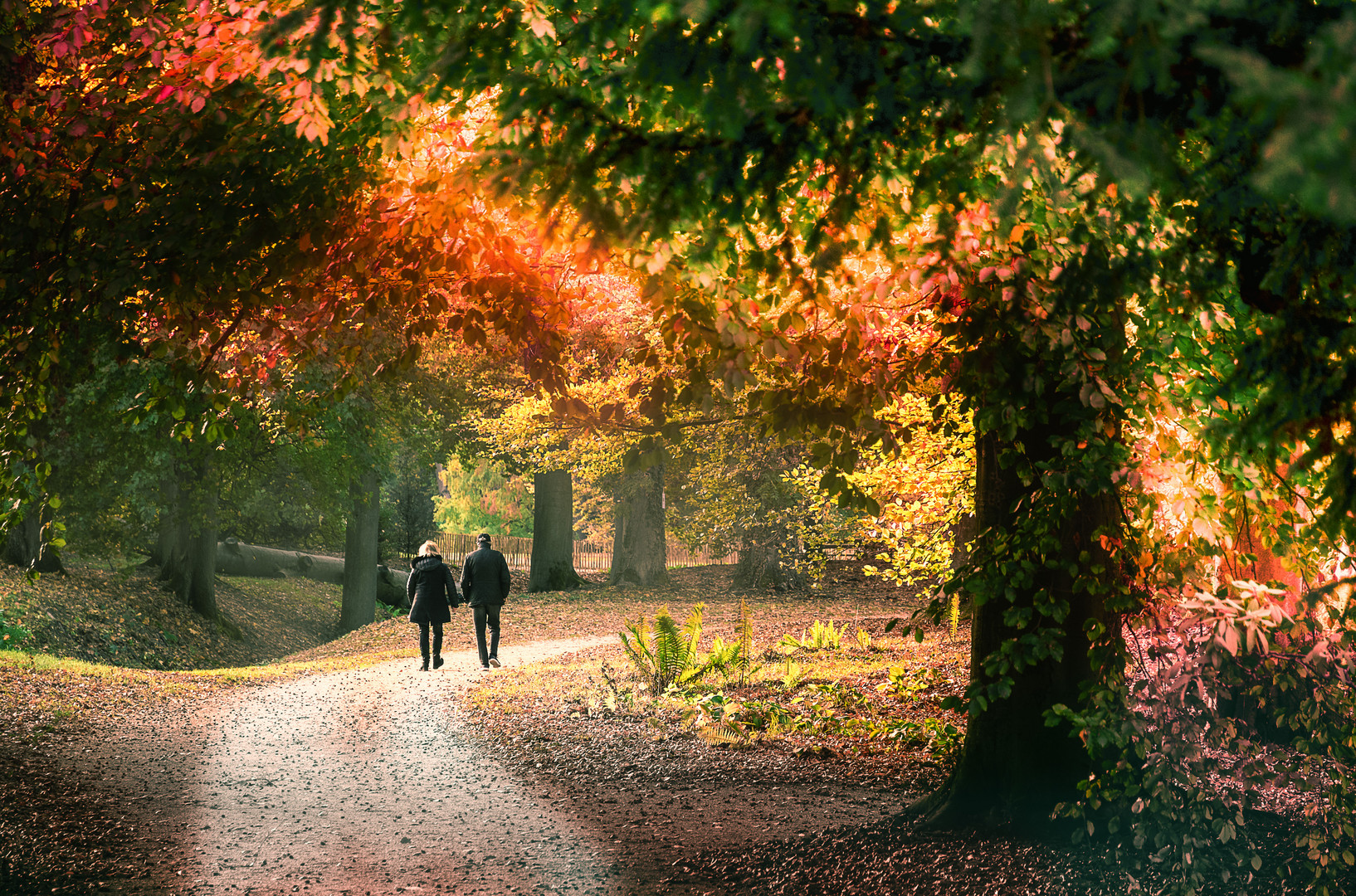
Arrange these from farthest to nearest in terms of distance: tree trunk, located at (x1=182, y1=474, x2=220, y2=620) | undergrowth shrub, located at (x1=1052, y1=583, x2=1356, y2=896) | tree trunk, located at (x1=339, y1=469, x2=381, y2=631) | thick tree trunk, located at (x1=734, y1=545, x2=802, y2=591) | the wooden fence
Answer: the wooden fence, thick tree trunk, located at (x1=734, y1=545, x2=802, y2=591), tree trunk, located at (x1=339, y1=469, x2=381, y2=631), tree trunk, located at (x1=182, y1=474, x2=220, y2=620), undergrowth shrub, located at (x1=1052, y1=583, x2=1356, y2=896)

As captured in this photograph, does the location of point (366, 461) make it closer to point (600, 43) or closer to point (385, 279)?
point (385, 279)

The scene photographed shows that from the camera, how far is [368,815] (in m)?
6.11

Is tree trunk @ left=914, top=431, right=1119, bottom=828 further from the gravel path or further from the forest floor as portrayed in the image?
the gravel path

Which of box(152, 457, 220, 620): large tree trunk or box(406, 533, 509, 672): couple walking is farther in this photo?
box(152, 457, 220, 620): large tree trunk

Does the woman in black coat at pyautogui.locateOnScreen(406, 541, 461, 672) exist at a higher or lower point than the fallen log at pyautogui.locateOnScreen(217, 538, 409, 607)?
higher

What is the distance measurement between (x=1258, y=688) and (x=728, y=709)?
4936 millimetres

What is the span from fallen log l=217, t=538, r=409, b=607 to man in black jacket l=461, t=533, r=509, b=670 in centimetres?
1489

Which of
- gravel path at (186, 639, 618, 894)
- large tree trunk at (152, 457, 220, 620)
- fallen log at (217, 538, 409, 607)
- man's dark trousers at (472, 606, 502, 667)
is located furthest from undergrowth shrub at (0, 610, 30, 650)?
fallen log at (217, 538, 409, 607)

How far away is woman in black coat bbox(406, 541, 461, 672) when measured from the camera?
13367 millimetres

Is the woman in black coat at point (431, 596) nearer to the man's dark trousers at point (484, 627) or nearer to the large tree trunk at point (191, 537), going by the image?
the man's dark trousers at point (484, 627)

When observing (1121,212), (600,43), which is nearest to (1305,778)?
(1121,212)

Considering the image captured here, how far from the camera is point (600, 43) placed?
3037mm

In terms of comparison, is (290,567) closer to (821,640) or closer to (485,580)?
(485,580)

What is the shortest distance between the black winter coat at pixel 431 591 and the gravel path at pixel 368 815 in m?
3.45
